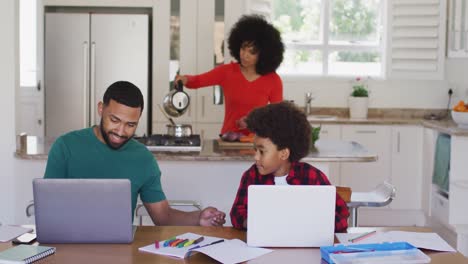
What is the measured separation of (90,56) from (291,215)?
3.91 m

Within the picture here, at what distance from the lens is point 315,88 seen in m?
6.22

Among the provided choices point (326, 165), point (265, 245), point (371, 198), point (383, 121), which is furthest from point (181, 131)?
point (383, 121)

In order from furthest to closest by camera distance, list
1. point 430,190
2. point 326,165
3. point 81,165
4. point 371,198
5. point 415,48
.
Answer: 1. point 415,48
2. point 430,190
3. point 326,165
4. point 371,198
5. point 81,165

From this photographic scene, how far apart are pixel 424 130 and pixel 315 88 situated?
1.02m

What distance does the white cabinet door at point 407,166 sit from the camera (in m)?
5.73

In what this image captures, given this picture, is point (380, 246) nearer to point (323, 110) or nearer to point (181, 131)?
point (181, 131)

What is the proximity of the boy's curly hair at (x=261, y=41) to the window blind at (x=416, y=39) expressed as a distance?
178cm

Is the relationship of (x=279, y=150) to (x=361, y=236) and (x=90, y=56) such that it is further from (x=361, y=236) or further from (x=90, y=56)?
(x=90, y=56)

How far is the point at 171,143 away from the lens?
3.84 metres

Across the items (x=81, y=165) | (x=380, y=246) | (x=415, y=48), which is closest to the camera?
(x=380, y=246)

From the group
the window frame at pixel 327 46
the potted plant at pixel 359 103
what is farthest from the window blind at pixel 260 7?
the potted plant at pixel 359 103

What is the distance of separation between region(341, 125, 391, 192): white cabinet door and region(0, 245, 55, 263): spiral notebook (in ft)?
12.9

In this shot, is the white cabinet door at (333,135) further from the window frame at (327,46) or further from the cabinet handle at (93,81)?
the cabinet handle at (93,81)

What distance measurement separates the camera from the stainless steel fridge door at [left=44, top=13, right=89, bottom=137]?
5711mm
